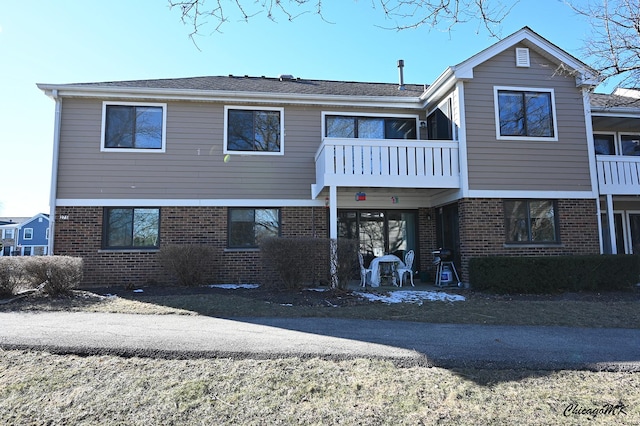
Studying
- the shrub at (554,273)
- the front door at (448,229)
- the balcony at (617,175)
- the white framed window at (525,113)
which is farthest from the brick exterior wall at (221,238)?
the white framed window at (525,113)

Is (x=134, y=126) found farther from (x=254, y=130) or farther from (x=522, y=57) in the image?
(x=522, y=57)

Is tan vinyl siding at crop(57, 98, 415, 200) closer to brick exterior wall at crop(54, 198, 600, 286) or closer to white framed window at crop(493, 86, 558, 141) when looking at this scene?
brick exterior wall at crop(54, 198, 600, 286)

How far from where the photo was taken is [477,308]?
289 inches

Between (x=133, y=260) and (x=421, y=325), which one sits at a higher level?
(x=133, y=260)

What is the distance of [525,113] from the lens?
432 inches

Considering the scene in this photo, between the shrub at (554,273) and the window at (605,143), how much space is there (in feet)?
18.0

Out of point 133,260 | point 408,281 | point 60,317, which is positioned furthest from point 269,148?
point 60,317

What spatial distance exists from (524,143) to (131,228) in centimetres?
1072

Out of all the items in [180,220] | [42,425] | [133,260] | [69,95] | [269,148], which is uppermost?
[69,95]

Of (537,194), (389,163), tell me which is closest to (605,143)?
(537,194)

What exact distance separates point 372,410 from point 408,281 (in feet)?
28.7

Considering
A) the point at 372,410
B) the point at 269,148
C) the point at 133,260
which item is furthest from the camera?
the point at 269,148

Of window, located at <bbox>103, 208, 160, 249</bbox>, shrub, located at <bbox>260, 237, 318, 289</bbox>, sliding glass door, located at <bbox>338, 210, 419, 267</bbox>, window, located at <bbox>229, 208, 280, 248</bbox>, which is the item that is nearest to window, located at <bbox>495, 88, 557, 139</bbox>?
sliding glass door, located at <bbox>338, 210, 419, 267</bbox>

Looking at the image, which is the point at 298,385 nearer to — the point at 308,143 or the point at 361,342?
the point at 361,342
